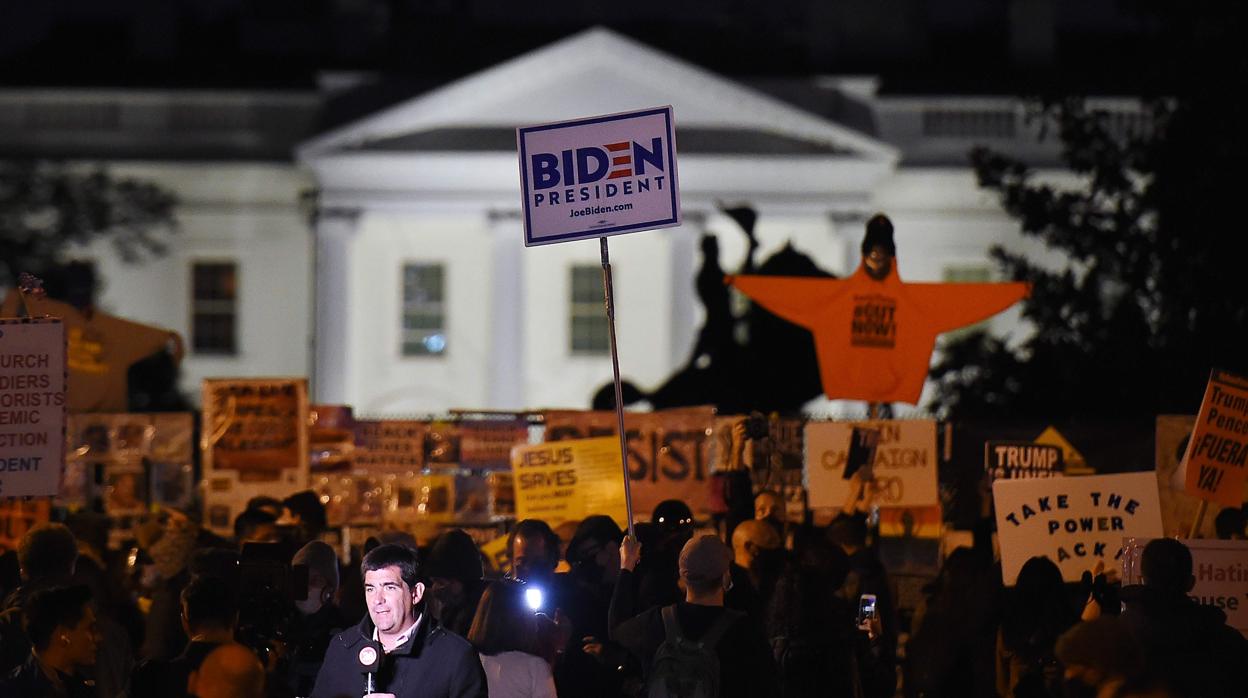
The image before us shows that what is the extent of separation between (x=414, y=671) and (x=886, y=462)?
5963 mm

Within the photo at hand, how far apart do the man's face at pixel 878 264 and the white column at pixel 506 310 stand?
2732 cm

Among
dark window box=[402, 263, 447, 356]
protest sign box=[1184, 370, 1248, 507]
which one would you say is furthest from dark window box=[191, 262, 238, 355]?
protest sign box=[1184, 370, 1248, 507]

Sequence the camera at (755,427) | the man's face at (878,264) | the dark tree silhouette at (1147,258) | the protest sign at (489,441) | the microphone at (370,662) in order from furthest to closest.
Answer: the dark tree silhouette at (1147,258)
the protest sign at (489,441)
the man's face at (878,264)
the camera at (755,427)
the microphone at (370,662)

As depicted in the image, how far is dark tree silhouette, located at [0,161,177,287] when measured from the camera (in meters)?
42.0

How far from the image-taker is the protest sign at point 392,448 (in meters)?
13.3

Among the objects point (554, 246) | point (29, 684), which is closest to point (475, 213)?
point (554, 246)

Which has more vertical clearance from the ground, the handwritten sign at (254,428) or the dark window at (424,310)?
the dark window at (424,310)

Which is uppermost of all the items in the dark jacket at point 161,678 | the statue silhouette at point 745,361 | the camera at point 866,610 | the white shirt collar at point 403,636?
the statue silhouette at point 745,361

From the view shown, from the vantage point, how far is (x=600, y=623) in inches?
323

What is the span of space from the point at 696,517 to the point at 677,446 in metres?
0.44

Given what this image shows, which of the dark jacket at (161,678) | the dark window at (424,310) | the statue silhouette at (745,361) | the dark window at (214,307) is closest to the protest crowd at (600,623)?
the dark jacket at (161,678)

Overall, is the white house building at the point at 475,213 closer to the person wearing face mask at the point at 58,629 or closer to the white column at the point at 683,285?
the white column at the point at 683,285

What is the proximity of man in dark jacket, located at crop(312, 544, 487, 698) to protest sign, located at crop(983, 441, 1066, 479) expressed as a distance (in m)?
5.75

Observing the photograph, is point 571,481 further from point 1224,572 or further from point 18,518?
point 1224,572
